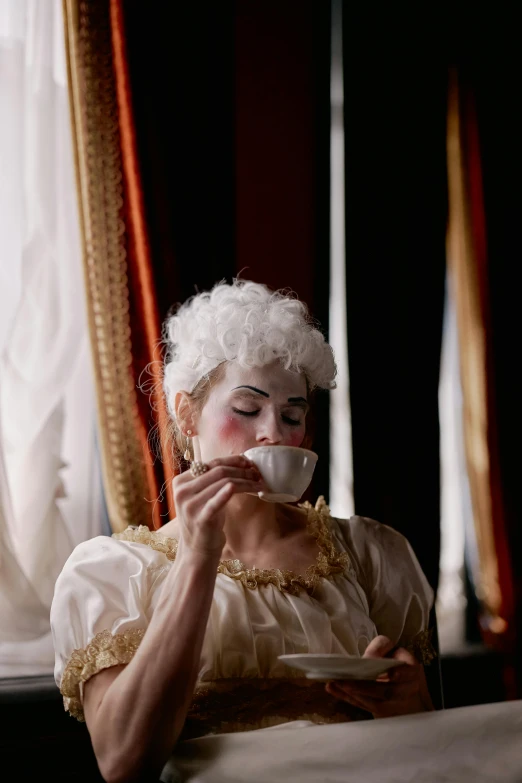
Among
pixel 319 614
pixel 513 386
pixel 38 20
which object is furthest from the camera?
pixel 513 386

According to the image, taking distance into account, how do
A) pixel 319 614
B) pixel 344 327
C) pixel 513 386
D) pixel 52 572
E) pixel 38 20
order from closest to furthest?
pixel 319 614, pixel 52 572, pixel 38 20, pixel 344 327, pixel 513 386

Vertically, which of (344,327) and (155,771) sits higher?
(344,327)

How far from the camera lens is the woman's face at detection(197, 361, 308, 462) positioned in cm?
141

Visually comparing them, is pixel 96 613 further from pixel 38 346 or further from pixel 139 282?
pixel 139 282

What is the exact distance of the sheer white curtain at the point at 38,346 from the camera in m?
1.98

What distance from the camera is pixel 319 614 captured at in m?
1.41

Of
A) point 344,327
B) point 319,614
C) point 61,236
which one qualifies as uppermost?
point 61,236

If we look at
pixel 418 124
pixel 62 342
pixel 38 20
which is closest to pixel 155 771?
pixel 62 342

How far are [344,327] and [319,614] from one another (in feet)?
4.58

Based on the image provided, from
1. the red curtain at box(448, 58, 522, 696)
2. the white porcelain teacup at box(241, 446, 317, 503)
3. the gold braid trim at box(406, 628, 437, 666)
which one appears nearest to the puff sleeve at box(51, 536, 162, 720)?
the white porcelain teacup at box(241, 446, 317, 503)

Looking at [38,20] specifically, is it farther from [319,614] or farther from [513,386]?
[513,386]

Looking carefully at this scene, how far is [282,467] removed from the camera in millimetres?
1194

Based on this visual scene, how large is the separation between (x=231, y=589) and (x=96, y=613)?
0.25 metres

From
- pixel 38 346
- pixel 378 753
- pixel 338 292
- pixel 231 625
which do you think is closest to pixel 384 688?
pixel 378 753
